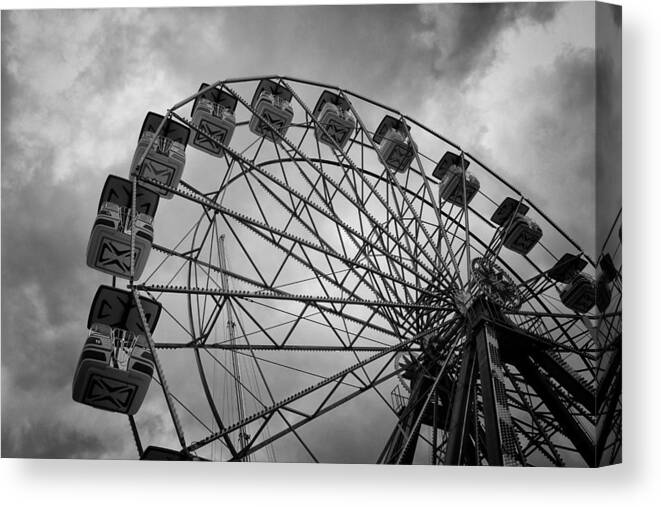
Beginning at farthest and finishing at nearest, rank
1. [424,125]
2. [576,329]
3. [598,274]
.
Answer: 1. [424,125]
2. [576,329]
3. [598,274]

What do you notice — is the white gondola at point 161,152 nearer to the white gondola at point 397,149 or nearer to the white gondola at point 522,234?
the white gondola at point 397,149

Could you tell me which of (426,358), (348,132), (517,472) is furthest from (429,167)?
(517,472)

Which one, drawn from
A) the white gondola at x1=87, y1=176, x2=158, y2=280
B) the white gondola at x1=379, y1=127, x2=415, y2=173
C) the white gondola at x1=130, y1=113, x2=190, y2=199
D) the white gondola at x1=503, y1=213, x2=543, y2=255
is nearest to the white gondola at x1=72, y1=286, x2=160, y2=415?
the white gondola at x1=87, y1=176, x2=158, y2=280

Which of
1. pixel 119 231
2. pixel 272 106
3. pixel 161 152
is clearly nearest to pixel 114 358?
pixel 119 231

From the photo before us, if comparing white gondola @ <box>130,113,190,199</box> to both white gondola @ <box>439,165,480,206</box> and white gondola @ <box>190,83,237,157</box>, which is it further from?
white gondola @ <box>439,165,480,206</box>

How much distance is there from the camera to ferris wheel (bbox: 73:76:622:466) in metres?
6.86

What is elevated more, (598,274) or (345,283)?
(345,283)

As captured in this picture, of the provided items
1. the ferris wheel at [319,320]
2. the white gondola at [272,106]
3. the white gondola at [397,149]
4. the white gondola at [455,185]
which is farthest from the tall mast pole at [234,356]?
the white gondola at [455,185]

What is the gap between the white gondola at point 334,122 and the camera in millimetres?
10945

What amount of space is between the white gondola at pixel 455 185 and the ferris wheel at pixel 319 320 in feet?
0.12

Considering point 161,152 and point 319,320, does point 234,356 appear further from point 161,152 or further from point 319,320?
point 161,152

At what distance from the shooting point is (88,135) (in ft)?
25.9

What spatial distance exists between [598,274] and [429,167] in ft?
Result: 21.9

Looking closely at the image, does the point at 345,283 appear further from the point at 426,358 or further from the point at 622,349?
the point at 622,349
